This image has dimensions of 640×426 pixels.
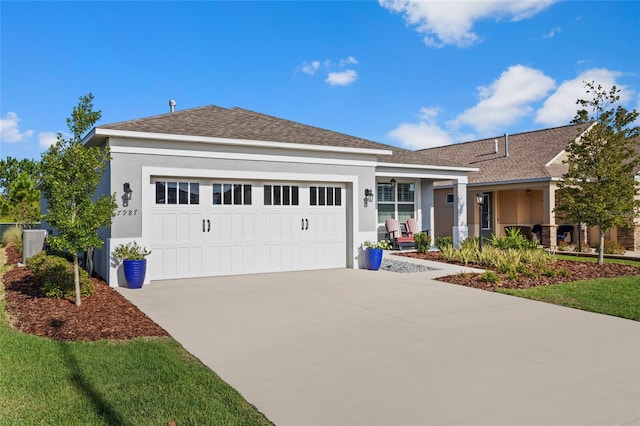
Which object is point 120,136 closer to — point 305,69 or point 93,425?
point 93,425

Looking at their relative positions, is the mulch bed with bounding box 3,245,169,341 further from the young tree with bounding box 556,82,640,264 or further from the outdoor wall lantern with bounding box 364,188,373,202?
the young tree with bounding box 556,82,640,264

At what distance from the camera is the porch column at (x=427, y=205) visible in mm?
18531

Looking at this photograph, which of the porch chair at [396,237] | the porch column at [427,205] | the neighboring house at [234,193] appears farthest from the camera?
the porch column at [427,205]

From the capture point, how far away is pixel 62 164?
753cm

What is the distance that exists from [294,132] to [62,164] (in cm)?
690

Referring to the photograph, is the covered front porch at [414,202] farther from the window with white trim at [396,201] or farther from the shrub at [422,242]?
the shrub at [422,242]

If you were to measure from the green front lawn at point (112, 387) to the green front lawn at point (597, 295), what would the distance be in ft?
22.3

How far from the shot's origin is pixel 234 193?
1174cm

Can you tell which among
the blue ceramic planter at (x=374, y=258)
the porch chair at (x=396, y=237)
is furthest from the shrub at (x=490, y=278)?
the porch chair at (x=396, y=237)

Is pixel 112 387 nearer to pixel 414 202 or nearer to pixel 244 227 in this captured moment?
pixel 244 227

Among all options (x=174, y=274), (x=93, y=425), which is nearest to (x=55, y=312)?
(x=174, y=274)

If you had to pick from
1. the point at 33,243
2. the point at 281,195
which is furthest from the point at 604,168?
the point at 33,243

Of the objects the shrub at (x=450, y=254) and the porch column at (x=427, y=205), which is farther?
the porch column at (x=427, y=205)

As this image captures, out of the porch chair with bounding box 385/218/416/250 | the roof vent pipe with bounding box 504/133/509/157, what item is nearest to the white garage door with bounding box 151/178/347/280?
the porch chair with bounding box 385/218/416/250
